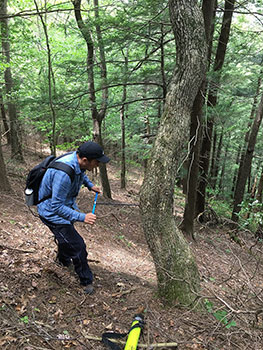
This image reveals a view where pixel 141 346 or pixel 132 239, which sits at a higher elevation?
pixel 141 346

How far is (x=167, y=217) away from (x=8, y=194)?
5956mm

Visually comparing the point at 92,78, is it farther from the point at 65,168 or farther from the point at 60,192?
the point at 60,192

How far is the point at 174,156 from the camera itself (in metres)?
3.18

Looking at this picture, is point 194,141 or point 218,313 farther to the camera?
point 194,141

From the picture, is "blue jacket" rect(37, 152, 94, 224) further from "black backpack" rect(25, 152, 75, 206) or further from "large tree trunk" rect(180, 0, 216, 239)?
"large tree trunk" rect(180, 0, 216, 239)

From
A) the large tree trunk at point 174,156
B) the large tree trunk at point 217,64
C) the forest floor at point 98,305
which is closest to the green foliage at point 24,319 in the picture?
the forest floor at point 98,305

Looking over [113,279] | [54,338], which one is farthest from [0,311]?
[113,279]

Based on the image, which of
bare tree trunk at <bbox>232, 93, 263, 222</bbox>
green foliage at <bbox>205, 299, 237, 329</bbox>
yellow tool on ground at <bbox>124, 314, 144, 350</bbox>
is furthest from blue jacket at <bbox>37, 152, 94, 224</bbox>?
bare tree trunk at <bbox>232, 93, 263, 222</bbox>

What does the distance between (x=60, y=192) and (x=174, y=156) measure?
1583 mm

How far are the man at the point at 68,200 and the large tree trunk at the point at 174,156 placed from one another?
0.78 meters

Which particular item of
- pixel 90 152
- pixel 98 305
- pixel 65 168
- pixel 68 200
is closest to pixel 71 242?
pixel 68 200

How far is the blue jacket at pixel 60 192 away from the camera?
316cm

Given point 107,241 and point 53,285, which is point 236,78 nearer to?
point 107,241

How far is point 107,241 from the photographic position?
683 cm
